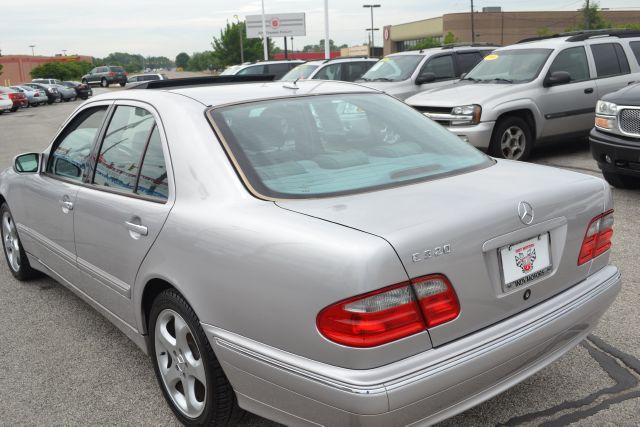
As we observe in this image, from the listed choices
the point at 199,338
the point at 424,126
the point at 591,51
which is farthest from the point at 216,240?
the point at 591,51

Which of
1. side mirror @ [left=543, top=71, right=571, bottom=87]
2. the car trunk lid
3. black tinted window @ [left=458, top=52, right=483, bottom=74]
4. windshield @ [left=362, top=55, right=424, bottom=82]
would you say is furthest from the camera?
black tinted window @ [left=458, top=52, right=483, bottom=74]

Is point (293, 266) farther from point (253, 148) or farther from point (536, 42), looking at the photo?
point (536, 42)

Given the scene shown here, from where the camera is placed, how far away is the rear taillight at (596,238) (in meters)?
2.69

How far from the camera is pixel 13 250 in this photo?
5.12m

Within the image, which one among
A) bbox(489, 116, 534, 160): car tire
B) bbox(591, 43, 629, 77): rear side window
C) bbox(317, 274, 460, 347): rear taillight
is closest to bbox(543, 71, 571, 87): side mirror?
bbox(489, 116, 534, 160): car tire

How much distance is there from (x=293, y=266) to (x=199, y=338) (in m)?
0.65

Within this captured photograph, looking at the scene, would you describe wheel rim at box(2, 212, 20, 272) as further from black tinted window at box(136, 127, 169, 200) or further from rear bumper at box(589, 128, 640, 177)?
rear bumper at box(589, 128, 640, 177)

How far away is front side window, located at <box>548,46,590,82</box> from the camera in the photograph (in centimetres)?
949

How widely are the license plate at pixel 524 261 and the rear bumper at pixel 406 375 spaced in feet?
0.43

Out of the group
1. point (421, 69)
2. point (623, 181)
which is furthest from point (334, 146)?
point (421, 69)

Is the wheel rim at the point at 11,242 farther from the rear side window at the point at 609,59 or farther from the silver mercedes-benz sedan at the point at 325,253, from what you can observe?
the rear side window at the point at 609,59

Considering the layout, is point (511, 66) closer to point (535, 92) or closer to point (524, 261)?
point (535, 92)

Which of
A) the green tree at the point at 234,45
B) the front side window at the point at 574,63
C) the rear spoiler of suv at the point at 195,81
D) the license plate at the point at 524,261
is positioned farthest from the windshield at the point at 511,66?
the green tree at the point at 234,45

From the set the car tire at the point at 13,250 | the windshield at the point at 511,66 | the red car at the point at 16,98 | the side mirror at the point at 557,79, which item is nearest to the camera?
the car tire at the point at 13,250
